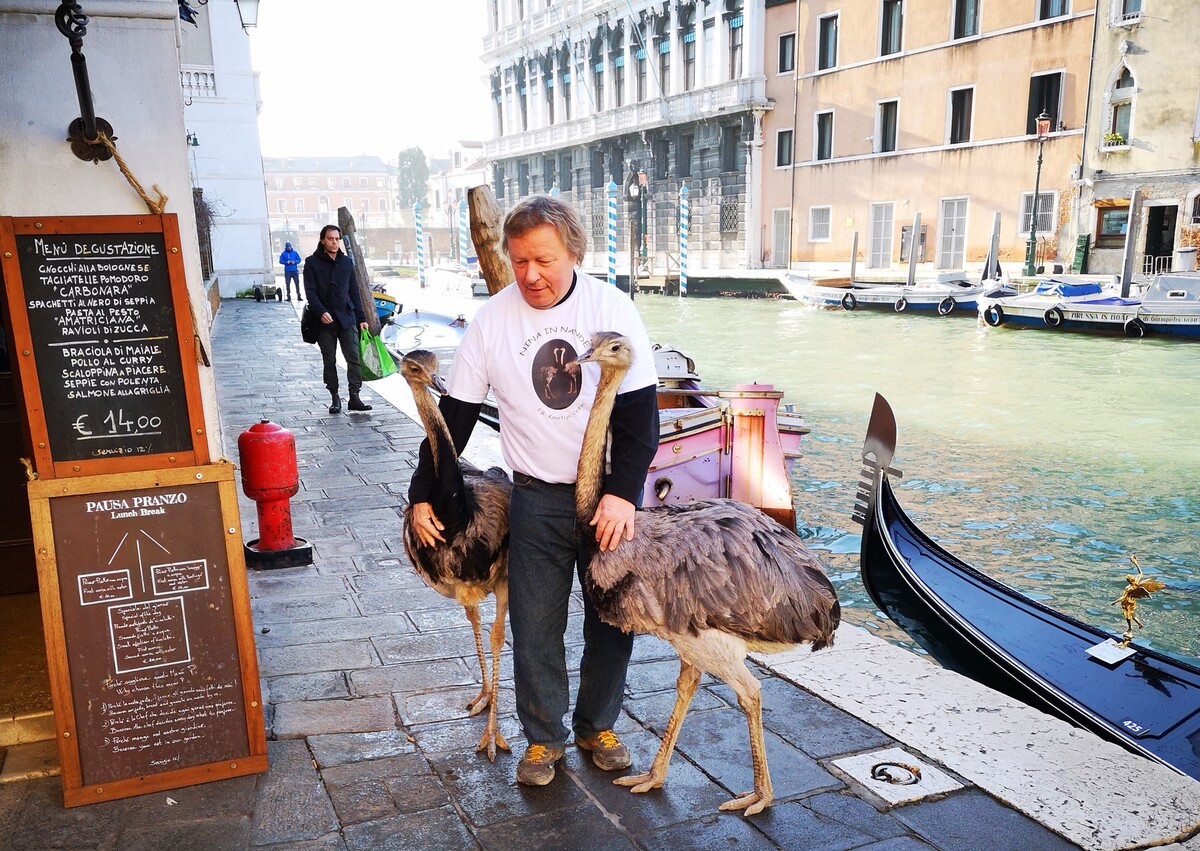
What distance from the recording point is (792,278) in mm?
28219

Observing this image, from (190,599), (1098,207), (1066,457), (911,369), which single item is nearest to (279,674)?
(190,599)

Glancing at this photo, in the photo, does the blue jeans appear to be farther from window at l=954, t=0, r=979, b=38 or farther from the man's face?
window at l=954, t=0, r=979, b=38

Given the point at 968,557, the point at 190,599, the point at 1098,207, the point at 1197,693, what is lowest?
the point at 968,557

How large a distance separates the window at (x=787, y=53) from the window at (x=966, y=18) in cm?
594

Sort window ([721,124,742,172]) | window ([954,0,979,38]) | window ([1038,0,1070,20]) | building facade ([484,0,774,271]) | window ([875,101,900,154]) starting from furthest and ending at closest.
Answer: window ([721,124,742,172]) → building facade ([484,0,774,271]) → window ([875,101,900,154]) → window ([954,0,979,38]) → window ([1038,0,1070,20])

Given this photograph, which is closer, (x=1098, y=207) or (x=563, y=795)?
(x=563, y=795)

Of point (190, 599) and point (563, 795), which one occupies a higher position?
point (190, 599)

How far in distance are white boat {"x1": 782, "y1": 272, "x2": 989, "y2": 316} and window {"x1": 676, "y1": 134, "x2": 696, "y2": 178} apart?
31.1ft

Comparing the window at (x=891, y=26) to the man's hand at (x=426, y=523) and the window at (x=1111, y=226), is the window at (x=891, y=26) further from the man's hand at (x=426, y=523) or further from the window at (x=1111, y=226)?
the man's hand at (x=426, y=523)

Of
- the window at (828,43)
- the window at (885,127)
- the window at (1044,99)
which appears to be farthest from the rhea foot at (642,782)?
the window at (828,43)

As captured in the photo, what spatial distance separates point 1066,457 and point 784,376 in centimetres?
611

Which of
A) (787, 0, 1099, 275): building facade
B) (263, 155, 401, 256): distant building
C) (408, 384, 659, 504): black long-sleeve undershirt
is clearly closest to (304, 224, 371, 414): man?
(408, 384, 659, 504): black long-sleeve undershirt

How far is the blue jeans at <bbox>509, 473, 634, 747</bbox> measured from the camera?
110 inches

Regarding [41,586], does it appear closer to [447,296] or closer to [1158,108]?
[1158,108]
